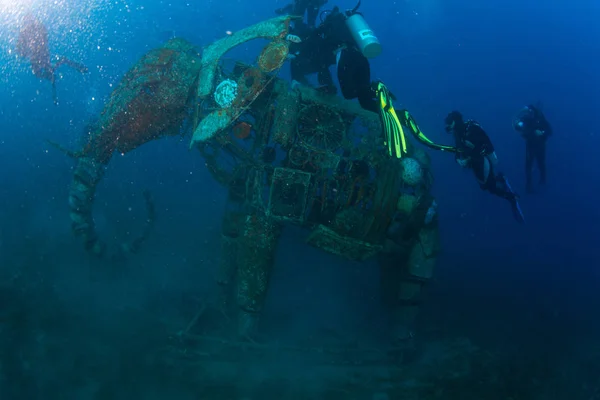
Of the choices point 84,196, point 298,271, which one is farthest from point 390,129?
point 298,271

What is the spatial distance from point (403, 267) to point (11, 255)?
10356 mm

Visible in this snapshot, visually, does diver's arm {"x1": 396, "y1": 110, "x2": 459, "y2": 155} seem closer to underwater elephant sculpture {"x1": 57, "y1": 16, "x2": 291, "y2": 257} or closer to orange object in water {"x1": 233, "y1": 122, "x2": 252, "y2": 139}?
orange object in water {"x1": 233, "y1": 122, "x2": 252, "y2": 139}

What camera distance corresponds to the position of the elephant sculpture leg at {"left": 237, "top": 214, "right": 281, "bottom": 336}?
6234 millimetres

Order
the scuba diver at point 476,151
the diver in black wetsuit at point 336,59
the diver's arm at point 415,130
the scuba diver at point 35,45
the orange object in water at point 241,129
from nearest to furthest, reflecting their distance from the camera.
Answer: the diver in black wetsuit at point 336,59 < the diver's arm at point 415,130 < the orange object in water at point 241,129 < the scuba diver at point 476,151 < the scuba diver at point 35,45

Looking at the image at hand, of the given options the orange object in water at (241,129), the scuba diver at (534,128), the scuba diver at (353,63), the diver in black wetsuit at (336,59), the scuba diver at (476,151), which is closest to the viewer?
the scuba diver at (353,63)

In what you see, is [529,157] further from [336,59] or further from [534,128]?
[336,59]

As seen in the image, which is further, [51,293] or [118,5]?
[118,5]

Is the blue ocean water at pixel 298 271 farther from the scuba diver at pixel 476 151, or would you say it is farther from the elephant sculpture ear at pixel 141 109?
the scuba diver at pixel 476 151

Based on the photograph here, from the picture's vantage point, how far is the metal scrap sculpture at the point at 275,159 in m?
5.86

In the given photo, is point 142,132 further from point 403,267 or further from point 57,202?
point 57,202

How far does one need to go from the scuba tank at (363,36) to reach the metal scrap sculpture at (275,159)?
909mm

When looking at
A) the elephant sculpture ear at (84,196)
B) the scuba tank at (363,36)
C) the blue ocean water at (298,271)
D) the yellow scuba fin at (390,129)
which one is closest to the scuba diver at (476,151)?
the yellow scuba fin at (390,129)

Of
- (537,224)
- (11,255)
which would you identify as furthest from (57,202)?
(537,224)

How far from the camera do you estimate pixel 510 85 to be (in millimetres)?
44719
